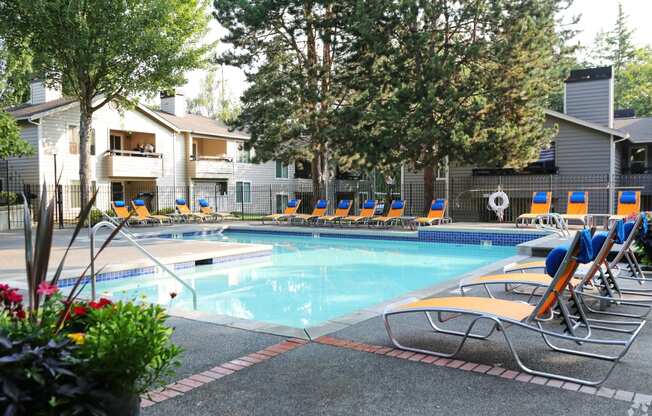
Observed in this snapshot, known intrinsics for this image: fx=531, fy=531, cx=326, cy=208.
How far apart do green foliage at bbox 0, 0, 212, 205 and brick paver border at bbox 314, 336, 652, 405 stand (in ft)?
48.7

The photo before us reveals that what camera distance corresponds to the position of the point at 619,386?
3221 millimetres

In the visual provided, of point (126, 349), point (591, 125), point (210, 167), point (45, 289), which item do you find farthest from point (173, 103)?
point (126, 349)

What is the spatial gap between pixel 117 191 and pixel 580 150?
20.5 metres

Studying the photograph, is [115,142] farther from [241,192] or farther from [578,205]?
[578,205]

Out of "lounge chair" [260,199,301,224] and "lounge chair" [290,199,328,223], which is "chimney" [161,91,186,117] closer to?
"lounge chair" [260,199,301,224]

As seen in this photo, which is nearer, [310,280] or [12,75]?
[310,280]

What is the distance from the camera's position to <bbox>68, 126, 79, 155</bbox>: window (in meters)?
23.1

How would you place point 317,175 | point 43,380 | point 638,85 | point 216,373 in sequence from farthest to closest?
1. point 638,85
2. point 317,175
3. point 216,373
4. point 43,380

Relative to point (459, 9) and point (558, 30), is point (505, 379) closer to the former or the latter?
point (459, 9)

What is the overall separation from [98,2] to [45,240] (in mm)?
15636

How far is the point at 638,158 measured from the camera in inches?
902

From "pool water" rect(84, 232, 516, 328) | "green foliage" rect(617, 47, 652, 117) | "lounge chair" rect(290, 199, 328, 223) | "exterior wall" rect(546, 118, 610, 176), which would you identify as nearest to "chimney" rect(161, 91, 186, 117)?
"lounge chair" rect(290, 199, 328, 223)

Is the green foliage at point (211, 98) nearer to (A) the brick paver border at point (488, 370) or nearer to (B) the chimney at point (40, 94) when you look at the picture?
(B) the chimney at point (40, 94)

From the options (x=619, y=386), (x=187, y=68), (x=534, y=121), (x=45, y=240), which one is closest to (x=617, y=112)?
(x=534, y=121)
